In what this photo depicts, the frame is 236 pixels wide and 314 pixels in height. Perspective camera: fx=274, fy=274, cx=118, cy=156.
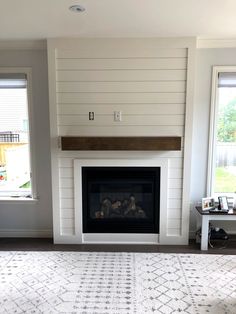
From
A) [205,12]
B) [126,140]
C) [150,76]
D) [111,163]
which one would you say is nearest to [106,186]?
[111,163]

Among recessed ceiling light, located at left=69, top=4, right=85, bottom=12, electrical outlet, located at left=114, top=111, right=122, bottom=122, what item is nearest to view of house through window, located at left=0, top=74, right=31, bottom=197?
electrical outlet, located at left=114, top=111, right=122, bottom=122

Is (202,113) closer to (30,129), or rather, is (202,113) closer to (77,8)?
(77,8)

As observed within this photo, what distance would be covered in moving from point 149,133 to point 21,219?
6.66ft

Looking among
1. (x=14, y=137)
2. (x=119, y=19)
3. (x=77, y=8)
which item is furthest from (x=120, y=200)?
(x=77, y=8)

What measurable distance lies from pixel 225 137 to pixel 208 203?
87 cm

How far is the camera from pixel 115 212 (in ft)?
11.3

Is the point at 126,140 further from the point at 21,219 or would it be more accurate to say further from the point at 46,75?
the point at 21,219

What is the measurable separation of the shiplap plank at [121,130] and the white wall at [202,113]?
371mm

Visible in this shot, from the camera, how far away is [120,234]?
339cm

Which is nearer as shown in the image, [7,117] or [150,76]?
[150,76]

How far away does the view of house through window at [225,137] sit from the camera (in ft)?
10.9

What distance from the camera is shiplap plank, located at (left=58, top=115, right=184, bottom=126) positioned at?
3.16m

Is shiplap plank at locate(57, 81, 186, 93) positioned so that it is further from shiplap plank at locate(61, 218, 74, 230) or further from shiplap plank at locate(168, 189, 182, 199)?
shiplap plank at locate(61, 218, 74, 230)

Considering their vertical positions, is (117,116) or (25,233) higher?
(117,116)
